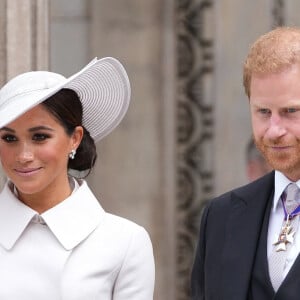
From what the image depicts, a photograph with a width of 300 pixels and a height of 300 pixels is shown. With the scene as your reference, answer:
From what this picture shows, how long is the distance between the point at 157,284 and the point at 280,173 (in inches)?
171

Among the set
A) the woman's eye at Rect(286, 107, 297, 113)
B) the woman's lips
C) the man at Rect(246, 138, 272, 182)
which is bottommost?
the man at Rect(246, 138, 272, 182)

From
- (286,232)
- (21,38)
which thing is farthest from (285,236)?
(21,38)

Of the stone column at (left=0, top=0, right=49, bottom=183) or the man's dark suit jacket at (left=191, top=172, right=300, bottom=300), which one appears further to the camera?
the stone column at (left=0, top=0, right=49, bottom=183)

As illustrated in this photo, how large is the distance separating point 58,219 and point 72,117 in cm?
33

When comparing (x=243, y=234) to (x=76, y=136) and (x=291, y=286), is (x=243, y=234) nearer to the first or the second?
(x=291, y=286)

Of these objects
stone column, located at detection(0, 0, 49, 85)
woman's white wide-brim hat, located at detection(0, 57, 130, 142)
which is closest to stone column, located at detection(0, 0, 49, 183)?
stone column, located at detection(0, 0, 49, 85)

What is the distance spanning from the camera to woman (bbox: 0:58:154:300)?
4.37 m

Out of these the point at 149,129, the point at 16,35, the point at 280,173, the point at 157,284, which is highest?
the point at 16,35

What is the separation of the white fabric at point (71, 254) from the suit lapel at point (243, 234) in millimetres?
282

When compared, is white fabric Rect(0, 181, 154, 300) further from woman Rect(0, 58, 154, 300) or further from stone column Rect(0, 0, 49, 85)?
stone column Rect(0, 0, 49, 85)

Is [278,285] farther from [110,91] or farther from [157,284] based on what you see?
[157,284]

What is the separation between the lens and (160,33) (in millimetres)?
8531

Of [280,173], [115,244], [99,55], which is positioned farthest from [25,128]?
[99,55]

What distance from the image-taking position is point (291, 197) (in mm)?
4285
